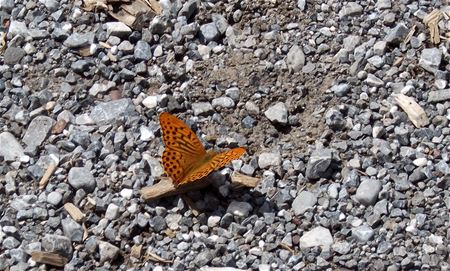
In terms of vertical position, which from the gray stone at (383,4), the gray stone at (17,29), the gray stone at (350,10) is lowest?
the gray stone at (383,4)

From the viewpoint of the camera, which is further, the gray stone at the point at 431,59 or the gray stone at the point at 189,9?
the gray stone at the point at 189,9

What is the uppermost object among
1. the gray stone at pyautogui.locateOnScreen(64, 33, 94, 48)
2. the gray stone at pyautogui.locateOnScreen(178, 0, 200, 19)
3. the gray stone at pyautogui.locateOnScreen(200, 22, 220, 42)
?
the gray stone at pyautogui.locateOnScreen(64, 33, 94, 48)

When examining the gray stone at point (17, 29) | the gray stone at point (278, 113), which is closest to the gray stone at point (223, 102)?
the gray stone at point (278, 113)

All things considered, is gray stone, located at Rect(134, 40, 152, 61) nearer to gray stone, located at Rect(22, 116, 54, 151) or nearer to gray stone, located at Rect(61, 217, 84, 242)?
gray stone, located at Rect(22, 116, 54, 151)

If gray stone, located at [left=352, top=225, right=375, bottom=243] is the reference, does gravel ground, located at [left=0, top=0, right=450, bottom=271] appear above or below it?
above

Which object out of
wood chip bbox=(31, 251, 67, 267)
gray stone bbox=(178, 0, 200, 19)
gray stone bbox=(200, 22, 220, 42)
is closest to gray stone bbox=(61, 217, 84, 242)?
wood chip bbox=(31, 251, 67, 267)

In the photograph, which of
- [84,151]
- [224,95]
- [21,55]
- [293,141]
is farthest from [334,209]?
[21,55]

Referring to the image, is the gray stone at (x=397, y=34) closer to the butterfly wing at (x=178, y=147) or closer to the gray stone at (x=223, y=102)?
the gray stone at (x=223, y=102)

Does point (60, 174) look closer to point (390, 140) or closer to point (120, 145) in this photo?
point (120, 145)
